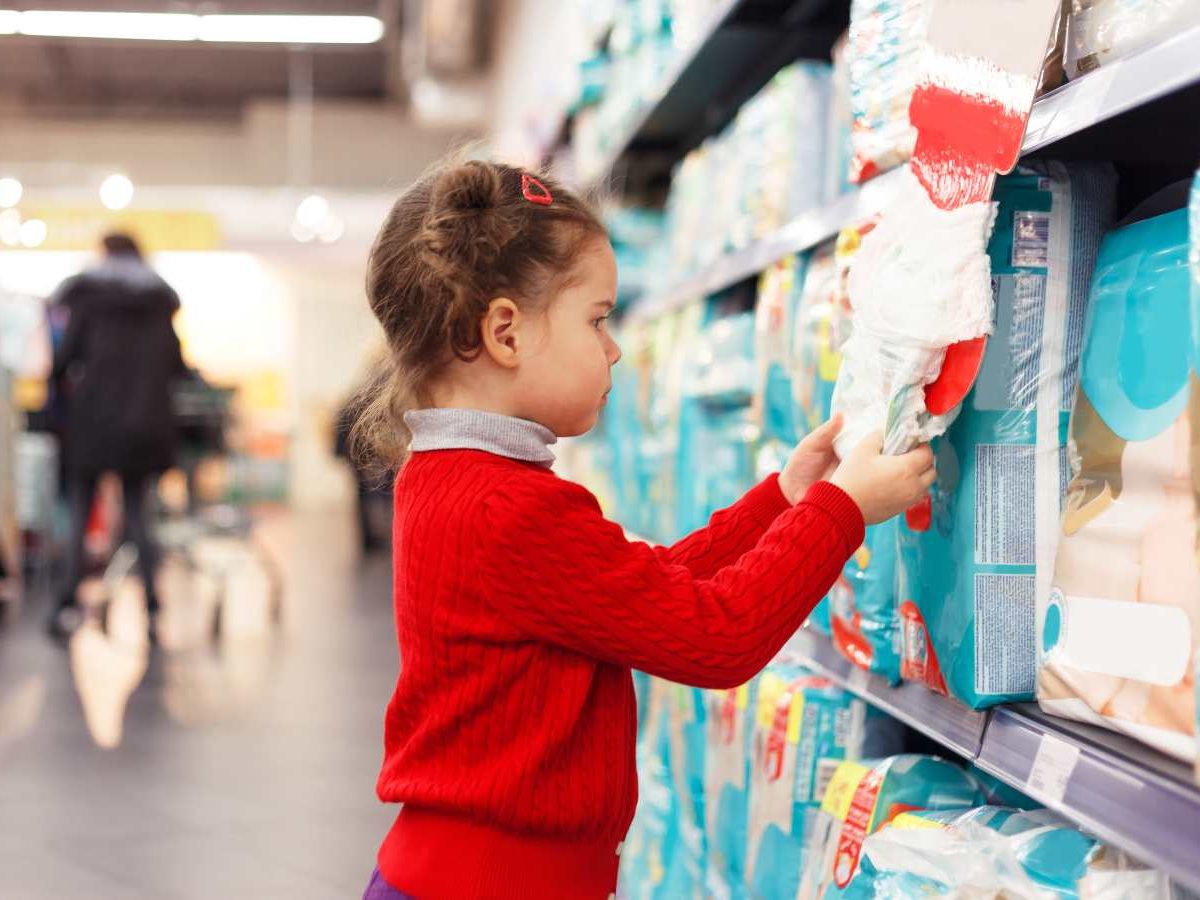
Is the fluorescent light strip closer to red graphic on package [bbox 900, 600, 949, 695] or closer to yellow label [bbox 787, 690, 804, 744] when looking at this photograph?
yellow label [bbox 787, 690, 804, 744]

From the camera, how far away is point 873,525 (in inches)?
51.3

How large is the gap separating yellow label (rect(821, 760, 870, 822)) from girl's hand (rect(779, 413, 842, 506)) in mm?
289

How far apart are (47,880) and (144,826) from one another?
1.20 feet

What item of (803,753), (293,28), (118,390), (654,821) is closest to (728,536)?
(803,753)

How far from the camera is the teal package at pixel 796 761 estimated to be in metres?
1.57

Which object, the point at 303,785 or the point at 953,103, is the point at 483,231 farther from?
the point at 303,785

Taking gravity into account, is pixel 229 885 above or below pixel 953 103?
below

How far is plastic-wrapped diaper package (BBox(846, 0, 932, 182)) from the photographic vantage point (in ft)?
4.23

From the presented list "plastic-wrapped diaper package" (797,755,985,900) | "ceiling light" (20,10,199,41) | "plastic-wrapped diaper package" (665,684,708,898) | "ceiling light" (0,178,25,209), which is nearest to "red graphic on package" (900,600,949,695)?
"plastic-wrapped diaper package" (797,755,985,900)

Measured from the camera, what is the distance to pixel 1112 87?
2.95 feet

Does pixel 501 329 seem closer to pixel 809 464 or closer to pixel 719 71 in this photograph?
pixel 809 464

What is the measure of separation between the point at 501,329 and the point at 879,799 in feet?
1.86

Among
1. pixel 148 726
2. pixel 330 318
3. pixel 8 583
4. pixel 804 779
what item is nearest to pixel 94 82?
pixel 330 318

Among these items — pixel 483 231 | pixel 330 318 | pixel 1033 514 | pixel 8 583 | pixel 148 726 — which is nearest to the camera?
pixel 1033 514
